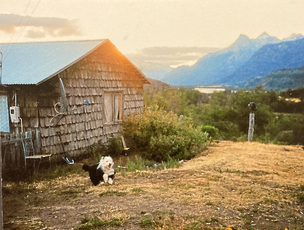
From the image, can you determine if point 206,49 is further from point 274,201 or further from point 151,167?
point 274,201

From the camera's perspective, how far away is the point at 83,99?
895cm

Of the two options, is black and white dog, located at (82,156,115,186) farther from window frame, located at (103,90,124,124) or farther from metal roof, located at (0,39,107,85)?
window frame, located at (103,90,124,124)

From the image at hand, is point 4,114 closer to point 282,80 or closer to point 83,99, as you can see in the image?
point 83,99

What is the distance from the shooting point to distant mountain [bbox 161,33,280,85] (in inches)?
403

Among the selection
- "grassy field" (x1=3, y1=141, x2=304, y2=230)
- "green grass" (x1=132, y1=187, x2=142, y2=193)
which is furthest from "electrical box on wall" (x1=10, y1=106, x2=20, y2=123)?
"green grass" (x1=132, y1=187, x2=142, y2=193)

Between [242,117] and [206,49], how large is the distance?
7.76 metres

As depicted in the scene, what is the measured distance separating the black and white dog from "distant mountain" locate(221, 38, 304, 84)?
6.64 m

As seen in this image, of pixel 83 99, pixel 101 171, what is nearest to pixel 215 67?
pixel 83 99

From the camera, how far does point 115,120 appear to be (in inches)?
408

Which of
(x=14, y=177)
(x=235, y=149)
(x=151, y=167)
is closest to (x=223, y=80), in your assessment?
(x=235, y=149)

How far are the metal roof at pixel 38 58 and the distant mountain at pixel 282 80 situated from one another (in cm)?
660

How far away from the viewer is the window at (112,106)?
396 inches

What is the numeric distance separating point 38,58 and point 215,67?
6638 mm

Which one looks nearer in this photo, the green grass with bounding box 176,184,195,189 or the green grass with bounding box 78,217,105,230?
the green grass with bounding box 78,217,105,230
